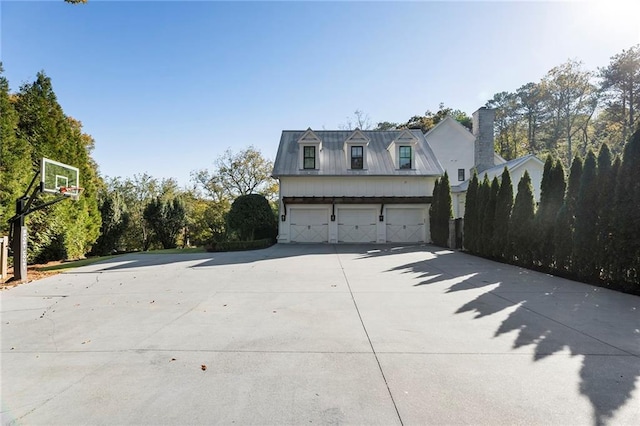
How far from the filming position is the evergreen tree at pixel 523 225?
9.90m

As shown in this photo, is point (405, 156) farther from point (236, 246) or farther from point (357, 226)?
point (236, 246)

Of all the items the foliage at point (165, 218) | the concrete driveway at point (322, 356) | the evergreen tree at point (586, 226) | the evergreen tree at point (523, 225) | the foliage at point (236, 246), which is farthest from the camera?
the foliage at point (165, 218)

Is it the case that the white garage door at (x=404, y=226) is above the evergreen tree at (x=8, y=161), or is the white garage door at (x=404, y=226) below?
below

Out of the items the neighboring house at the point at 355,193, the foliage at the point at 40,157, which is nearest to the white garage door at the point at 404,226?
the neighboring house at the point at 355,193

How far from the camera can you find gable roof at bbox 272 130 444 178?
19.1 m

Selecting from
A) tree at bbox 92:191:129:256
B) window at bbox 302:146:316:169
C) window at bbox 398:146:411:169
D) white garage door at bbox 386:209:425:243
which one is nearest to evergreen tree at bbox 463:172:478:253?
white garage door at bbox 386:209:425:243

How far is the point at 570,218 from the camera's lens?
851 centimetres

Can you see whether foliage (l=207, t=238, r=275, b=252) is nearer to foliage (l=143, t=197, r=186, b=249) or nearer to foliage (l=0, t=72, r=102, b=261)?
foliage (l=0, t=72, r=102, b=261)

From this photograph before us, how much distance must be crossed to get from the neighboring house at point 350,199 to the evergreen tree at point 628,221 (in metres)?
11.8

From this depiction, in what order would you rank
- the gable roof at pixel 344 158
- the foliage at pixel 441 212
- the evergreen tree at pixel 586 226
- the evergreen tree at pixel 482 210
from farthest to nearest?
the gable roof at pixel 344 158 → the foliage at pixel 441 212 → the evergreen tree at pixel 482 210 → the evergreen tree at pixel 586 226

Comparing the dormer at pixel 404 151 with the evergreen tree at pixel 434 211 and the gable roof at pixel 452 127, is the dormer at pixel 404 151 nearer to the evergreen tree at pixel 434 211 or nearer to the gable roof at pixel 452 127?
the evergreen tree at pixel 434 211

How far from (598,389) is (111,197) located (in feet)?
74.9

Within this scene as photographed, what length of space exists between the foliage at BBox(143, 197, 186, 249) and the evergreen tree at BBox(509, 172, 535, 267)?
21.0m

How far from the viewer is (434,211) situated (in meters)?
17.9
